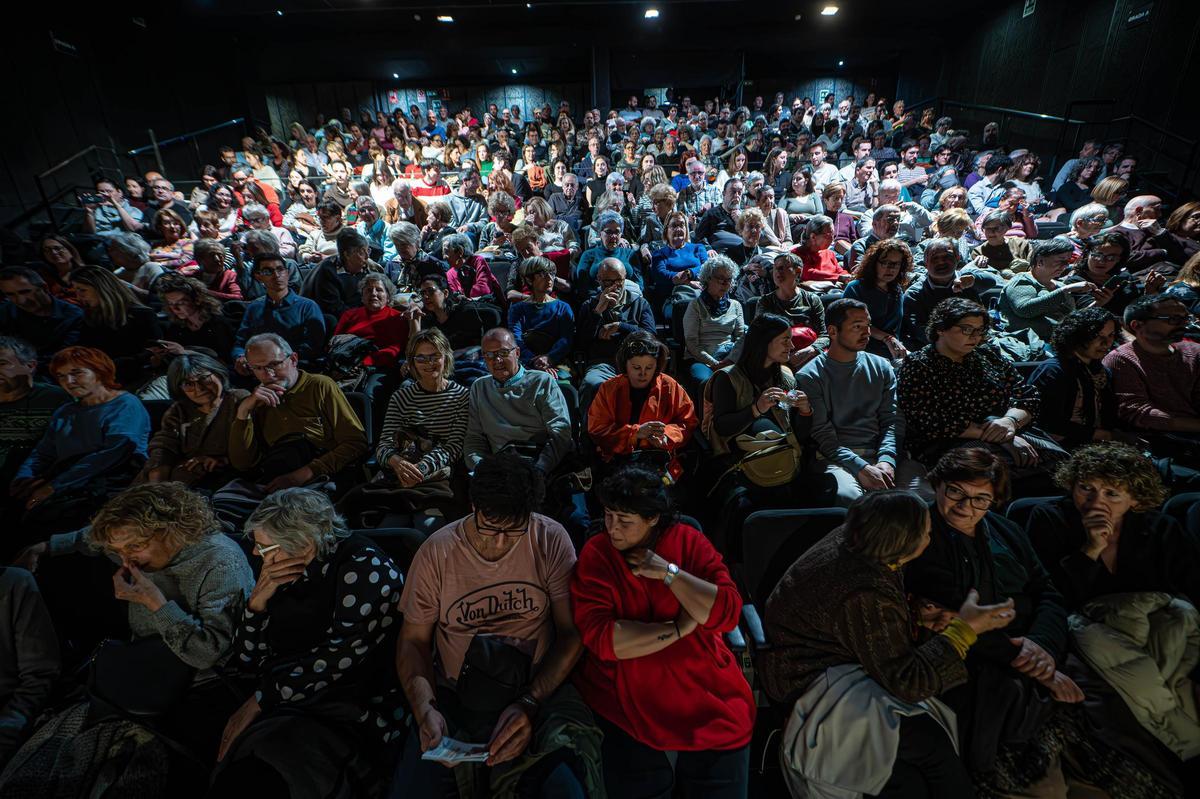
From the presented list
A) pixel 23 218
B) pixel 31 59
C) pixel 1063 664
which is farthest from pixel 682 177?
pixel 31 59

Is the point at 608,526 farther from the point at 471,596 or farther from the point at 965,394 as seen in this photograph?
the point at 965,394

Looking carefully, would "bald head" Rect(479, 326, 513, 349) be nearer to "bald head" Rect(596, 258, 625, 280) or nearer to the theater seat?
"bald head" Rect(596, 258, 625, 280)

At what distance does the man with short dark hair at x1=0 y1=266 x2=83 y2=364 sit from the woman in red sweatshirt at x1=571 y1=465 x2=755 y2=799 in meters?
4.00

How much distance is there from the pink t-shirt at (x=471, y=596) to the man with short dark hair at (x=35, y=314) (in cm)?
350

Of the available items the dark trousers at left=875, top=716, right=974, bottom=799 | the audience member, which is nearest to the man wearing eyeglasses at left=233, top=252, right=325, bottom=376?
the audience member

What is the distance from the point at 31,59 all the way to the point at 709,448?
11.9m

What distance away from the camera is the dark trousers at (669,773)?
139cm

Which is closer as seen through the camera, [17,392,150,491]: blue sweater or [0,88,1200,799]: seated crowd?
[0,88,1200,799]: seated crowd

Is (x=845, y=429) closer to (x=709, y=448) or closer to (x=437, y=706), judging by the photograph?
(x=709, y=448)

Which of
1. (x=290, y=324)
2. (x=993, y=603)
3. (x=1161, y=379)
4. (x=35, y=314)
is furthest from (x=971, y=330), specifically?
(x=35, y=314)

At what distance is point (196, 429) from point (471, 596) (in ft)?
5.82

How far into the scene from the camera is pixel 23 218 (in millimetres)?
7156

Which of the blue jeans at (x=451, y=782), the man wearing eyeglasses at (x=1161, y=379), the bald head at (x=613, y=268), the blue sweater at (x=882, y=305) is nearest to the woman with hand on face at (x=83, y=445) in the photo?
the blue jeans at (x=451, y=782)

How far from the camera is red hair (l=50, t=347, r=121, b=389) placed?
7.72ft
